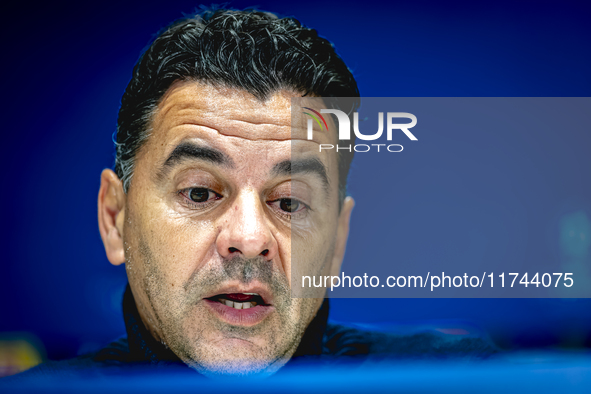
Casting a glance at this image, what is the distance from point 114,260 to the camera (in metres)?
1.92

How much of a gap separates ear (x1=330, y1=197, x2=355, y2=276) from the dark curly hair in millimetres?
100

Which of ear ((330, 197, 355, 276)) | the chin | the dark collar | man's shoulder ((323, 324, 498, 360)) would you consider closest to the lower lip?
the chin

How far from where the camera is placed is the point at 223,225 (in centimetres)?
171

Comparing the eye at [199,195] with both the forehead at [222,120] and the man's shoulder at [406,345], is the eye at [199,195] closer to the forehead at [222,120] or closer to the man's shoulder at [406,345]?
the forehead at [222,120]

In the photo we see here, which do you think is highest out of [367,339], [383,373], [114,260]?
[114,260]

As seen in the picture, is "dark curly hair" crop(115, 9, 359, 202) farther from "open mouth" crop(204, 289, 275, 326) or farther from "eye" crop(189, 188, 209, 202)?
"open mouth" crop(204, 289, 275, 326)

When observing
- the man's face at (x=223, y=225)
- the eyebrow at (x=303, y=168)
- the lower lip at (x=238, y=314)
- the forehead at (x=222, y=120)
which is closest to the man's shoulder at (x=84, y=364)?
the man's face at (x=223, y=225)

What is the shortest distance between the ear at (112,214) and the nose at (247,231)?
0.46m

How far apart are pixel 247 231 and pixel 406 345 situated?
94cm

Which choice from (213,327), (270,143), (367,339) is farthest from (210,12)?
(367,339)

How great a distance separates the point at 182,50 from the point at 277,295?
36.9 inches

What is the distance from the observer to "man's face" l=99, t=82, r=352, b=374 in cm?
171

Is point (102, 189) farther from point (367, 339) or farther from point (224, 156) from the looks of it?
point (367, 339)

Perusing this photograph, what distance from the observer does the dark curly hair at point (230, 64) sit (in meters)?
1.80
